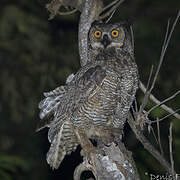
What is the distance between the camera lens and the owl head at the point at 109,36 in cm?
335

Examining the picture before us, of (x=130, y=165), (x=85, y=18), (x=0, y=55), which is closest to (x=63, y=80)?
(x=0, y=55)

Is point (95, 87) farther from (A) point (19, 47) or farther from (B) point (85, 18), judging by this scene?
(A) point (19, 47)

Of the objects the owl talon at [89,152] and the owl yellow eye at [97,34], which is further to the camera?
the owl yellow eye at [97,34]

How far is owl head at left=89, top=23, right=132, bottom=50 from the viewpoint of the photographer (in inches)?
132

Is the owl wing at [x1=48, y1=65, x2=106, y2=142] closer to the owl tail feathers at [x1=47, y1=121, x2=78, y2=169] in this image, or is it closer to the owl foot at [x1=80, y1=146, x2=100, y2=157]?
the owl tail feathers at [x1=47, y1=121, x2=78, y2=169]

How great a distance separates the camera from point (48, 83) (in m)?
5.53

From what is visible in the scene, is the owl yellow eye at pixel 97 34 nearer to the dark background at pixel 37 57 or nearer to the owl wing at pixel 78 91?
the owl wing at pixel 78 91

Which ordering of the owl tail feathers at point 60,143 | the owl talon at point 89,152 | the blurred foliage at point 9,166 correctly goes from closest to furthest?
the owl talon at point 89,152
the owl tail feathers at point 60,143
the blurred foliage at point 9,166

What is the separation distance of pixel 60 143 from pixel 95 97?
52 cm

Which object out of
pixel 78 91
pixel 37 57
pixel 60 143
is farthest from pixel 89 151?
pixel 37 57

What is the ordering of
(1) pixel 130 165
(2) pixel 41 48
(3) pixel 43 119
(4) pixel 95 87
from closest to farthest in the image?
1. (1) pixel 130 165
2. (4) pixel 95 87
3. (3) pixel 43 119
4. (2) pixel 41 48

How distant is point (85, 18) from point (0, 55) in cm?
271

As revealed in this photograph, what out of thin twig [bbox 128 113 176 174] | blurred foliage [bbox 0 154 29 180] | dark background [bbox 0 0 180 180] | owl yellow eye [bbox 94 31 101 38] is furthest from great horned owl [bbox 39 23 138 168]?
dark background [bbox 0 0 180 180]

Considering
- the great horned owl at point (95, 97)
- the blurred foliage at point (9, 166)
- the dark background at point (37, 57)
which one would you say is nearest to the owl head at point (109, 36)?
the great horned owl at point (95, 97)
